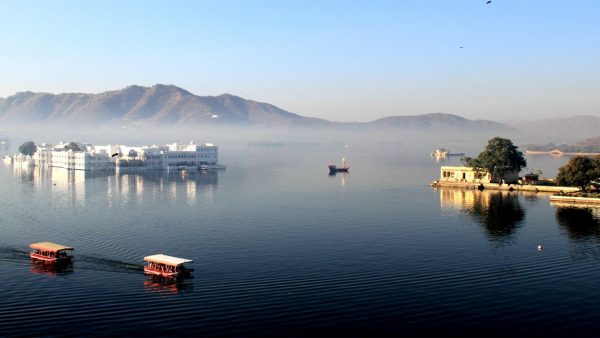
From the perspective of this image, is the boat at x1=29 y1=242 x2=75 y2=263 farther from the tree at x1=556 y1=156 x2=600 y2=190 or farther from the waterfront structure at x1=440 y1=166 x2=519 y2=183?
the waterfront structure at x1=440 y1=166 x2=519 y2=183

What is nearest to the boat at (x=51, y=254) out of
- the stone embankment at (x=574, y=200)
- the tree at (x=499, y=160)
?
the stone embankment at (x=574, y=200)

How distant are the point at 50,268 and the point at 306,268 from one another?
12.7 meters

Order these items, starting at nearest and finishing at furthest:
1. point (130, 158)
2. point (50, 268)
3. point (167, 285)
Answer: point (167, 285)
point (50, 268)
point (130, 158)

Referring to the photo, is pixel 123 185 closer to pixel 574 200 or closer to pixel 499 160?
pixel 499 160

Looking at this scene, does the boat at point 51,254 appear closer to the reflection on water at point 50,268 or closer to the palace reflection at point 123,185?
the reflection on water at point 50,268

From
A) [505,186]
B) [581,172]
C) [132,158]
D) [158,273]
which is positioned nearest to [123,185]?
[132,158]

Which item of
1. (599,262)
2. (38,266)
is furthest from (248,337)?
(599,262)

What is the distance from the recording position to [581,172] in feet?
194

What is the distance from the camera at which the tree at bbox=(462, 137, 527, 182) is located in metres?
69.9

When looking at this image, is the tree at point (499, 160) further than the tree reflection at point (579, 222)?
Yes

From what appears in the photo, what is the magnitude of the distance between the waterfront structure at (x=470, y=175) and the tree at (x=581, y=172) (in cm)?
1077

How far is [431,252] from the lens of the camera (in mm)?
34375

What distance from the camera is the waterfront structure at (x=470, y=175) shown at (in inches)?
2832

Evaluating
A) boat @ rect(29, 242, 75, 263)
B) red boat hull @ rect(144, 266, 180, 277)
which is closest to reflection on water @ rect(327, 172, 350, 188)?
boat @ rect(29, 242, 75, 263)
